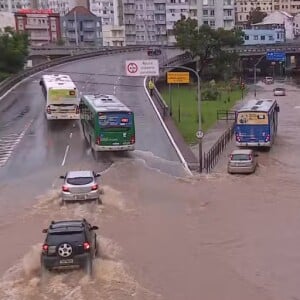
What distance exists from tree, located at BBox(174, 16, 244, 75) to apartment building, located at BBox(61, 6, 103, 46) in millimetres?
60603

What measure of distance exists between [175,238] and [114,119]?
47.5 ft

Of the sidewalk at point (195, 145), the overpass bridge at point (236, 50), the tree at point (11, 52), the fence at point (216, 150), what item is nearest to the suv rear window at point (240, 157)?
the fence at point (216, 150)

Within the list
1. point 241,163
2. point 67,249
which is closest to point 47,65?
point 241,163

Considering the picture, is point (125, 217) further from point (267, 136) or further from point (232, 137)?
point (232, 137)

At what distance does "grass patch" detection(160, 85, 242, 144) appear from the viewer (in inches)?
Result: 2087

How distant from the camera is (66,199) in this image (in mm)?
30281

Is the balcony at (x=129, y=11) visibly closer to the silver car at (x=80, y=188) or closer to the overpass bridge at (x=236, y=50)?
the overpass bridge at (x=236, y=50)

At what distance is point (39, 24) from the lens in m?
157

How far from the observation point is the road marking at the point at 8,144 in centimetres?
4131

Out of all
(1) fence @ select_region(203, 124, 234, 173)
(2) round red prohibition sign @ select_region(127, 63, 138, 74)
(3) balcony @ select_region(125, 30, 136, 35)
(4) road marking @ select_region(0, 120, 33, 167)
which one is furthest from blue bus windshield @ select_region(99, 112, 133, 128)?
(3) balcony @ select_region(125, 30, 136, 35)

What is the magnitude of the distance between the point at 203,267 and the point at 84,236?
4.82 meters

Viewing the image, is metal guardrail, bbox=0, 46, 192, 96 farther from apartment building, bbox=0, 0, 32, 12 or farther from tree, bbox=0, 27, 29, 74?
apartment building, bbox=0, 0, 32, 12

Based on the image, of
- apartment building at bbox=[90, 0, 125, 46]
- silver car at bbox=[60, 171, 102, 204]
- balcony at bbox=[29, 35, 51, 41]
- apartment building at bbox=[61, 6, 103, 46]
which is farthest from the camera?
apartment building at bbox=[90, 0, 125, 46]

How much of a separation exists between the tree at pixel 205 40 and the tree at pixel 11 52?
2595cm
